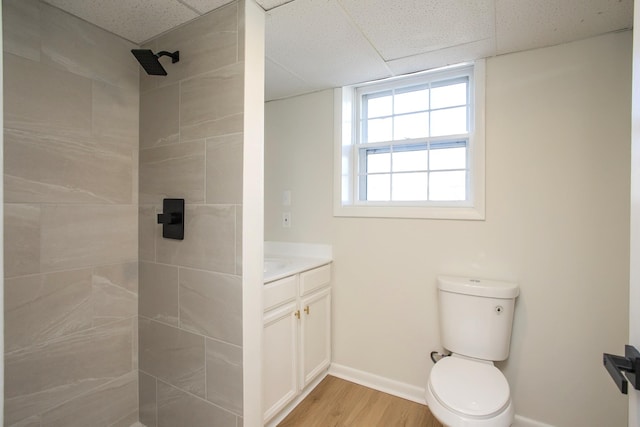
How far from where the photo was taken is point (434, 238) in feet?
6.50

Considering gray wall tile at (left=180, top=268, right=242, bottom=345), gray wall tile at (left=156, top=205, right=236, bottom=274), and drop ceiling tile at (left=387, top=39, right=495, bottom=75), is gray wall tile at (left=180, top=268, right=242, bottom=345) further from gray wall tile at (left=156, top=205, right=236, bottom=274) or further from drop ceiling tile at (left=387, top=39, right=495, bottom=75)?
drop ceiling tile at (left=387, top=39, right=495, bottom=75)

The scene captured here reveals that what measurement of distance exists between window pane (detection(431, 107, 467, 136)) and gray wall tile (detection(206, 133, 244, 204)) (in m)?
1.36

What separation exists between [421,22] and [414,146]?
81cm

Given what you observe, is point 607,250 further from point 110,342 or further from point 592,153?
point 110,342

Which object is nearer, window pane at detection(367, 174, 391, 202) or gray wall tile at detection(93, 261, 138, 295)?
gray wall tile at detection(93, 261, 138, 295)

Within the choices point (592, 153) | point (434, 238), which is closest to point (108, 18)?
point (434, 238)

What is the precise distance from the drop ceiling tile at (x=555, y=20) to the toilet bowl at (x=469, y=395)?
1.73 meters

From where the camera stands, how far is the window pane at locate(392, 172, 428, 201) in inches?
83.9

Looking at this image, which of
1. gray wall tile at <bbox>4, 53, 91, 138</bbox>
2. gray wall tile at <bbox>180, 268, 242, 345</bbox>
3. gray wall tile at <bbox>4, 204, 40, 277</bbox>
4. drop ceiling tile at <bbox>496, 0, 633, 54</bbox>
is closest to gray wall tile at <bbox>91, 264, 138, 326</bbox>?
gray wall tile at <bbox>4, 204, 40, 277</bbox>

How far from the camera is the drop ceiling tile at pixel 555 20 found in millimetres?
1382

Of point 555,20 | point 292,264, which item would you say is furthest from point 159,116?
point 555,20

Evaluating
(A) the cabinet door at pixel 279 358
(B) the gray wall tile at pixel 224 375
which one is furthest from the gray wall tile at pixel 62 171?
(A) the cabinet door at pixel 279 358

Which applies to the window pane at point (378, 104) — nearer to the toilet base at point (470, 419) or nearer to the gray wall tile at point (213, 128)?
the gray wall tile at point (213, 128)

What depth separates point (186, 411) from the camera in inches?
61.6
